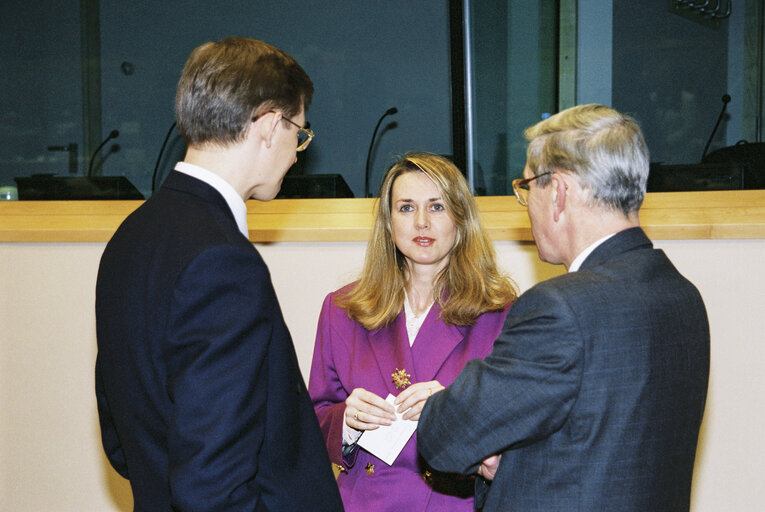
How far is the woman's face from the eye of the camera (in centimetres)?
238

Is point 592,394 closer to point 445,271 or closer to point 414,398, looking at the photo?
point 414,398

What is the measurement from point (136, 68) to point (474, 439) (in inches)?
190

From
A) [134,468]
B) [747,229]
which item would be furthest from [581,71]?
[134,468]

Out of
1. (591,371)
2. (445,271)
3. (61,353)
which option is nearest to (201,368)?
(591,371)

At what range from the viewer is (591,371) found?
1300 mm

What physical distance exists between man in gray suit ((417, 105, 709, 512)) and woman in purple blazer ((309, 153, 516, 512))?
2.07 feet

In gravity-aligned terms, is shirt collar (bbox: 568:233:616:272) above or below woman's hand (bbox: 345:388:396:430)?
above

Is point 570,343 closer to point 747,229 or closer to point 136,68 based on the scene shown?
point 747,229

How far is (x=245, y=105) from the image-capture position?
134 cm

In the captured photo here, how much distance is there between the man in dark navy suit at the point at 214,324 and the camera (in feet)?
Result: 3.83

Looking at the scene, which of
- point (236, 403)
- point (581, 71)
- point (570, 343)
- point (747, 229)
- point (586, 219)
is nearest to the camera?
point (236, 403)

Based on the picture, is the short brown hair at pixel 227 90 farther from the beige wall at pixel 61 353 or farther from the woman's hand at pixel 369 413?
the beige wall at pixel 61 353

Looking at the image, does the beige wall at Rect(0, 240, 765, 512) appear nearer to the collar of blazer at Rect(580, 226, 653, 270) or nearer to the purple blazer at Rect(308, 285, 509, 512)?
the purple blazer at Rect(308, 285, 509, 512)

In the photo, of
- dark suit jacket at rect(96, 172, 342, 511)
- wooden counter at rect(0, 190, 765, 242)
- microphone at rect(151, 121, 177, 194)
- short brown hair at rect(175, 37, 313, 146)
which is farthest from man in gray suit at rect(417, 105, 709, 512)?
microphone at rect(151, 121, 177, 194)
